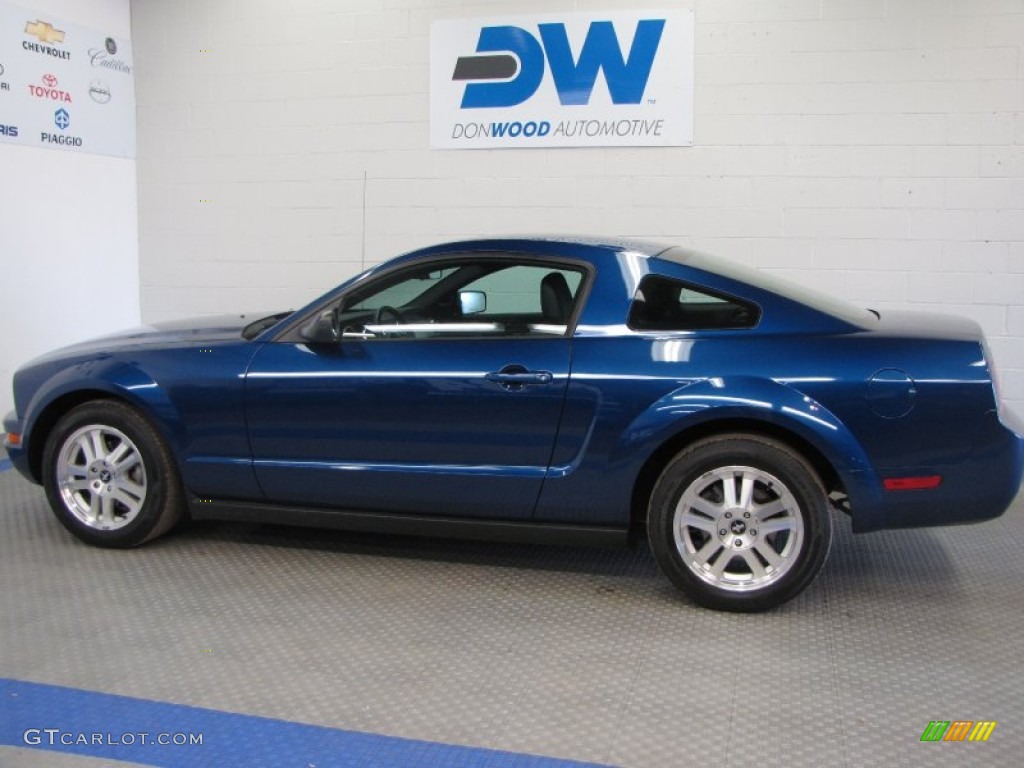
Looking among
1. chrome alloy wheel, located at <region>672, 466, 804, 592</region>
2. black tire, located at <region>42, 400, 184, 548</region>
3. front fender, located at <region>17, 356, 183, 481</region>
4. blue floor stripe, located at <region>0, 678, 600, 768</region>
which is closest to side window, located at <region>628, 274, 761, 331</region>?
chrome alloy wheel, located at <region>672, 466, 804, 592</region>

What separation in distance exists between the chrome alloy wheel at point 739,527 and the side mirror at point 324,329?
151cm

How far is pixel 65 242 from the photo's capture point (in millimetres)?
7027

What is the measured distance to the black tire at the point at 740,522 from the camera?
3.53 meters

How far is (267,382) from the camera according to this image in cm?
402

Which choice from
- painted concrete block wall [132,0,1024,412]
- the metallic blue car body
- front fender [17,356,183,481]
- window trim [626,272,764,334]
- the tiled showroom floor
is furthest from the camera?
painted concrete block wall [132,0,1024,412]

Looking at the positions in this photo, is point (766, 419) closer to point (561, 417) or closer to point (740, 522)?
point (740, 522)

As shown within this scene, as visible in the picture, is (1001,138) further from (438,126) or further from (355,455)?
(355,455)

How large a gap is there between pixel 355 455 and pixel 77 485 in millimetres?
1314

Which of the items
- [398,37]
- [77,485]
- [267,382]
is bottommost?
[77,485]

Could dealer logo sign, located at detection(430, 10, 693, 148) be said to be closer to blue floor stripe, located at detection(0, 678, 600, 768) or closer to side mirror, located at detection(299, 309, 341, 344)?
side mirror, located at detection(299, 309, 341, 344)

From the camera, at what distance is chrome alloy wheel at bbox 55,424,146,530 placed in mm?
4234

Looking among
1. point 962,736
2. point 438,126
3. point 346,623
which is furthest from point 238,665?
point 438,126

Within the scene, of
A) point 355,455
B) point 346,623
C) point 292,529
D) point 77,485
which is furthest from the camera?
point 292,529

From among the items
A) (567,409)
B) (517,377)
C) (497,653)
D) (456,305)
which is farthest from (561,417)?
(497,653)
